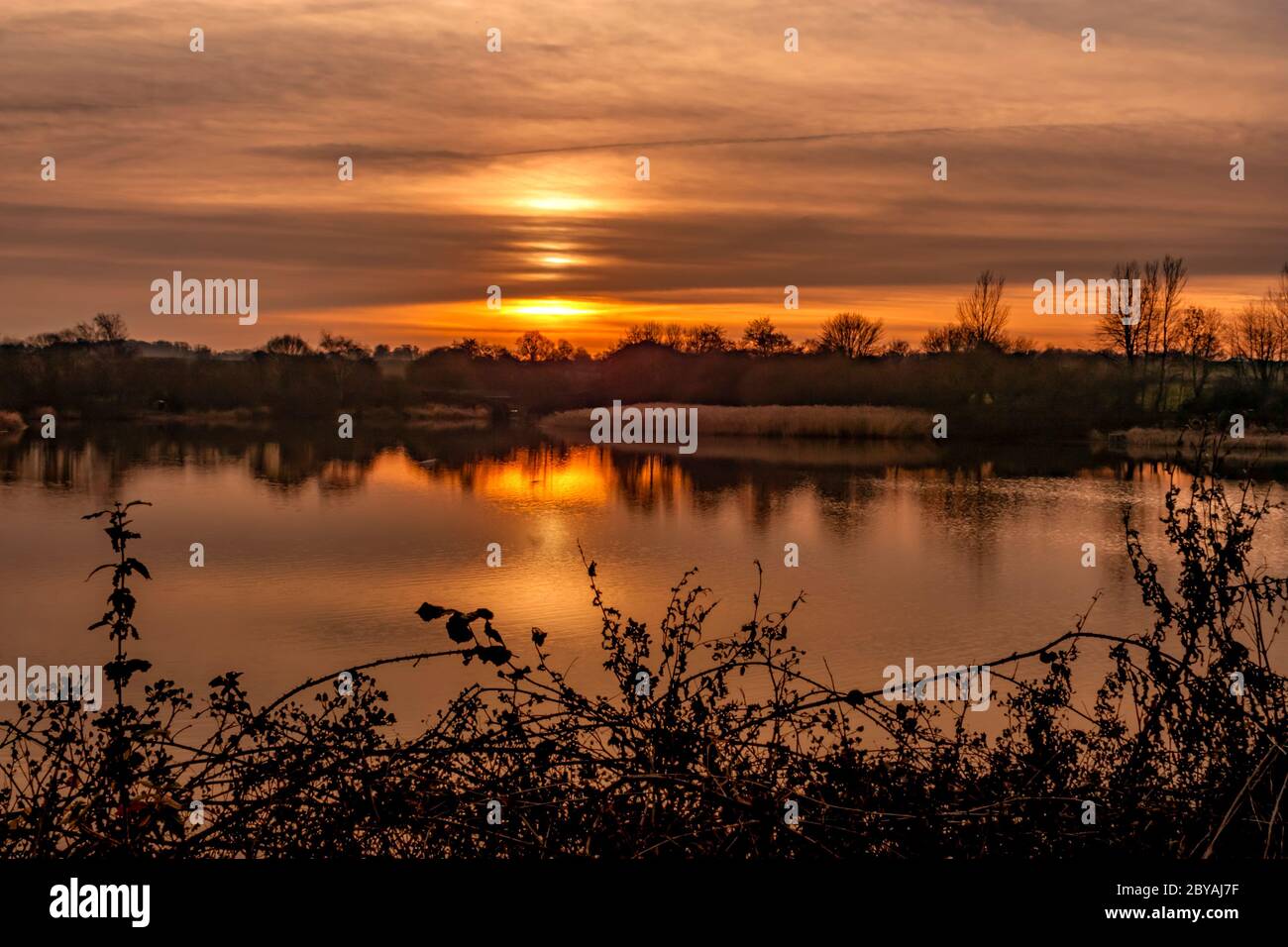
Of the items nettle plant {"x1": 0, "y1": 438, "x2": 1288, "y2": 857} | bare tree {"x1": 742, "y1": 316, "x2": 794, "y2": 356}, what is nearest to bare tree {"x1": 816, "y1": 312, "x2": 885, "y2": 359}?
bare tree {"x1": 742, "y1": 316, "x2": 794, "y2": 356}

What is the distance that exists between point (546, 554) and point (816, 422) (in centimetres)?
2643

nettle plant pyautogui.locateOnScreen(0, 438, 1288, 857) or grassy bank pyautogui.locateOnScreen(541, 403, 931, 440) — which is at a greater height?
grassy bank pyautogui.locateOnScreen(541, 403, 931, 440)

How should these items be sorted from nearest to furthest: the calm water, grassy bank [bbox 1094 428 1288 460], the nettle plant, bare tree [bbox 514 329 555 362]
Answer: the nettle plant
the calm water
grassy bank [bbox 1094 428 1288 460]
bare tree [bbox 514 329 555 362]

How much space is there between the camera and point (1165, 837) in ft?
10.7

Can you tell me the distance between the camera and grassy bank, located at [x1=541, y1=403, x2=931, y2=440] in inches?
1549

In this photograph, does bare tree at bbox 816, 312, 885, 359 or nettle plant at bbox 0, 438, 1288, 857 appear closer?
nettle plant at bbox 0, 438, 1288, 857

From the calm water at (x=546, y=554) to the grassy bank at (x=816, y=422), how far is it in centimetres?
963

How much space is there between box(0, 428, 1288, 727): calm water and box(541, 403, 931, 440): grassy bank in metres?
9.63

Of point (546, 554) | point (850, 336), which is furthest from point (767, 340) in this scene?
point (546, 554)

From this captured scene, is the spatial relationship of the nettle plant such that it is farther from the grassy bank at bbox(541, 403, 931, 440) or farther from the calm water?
the grassy bank at bbox(541, 403, 931, 440)

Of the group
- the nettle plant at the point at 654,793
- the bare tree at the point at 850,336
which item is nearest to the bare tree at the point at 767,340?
the bare tree at the point at 850,336

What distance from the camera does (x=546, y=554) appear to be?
14.4 m

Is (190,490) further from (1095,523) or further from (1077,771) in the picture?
(1077,771)
